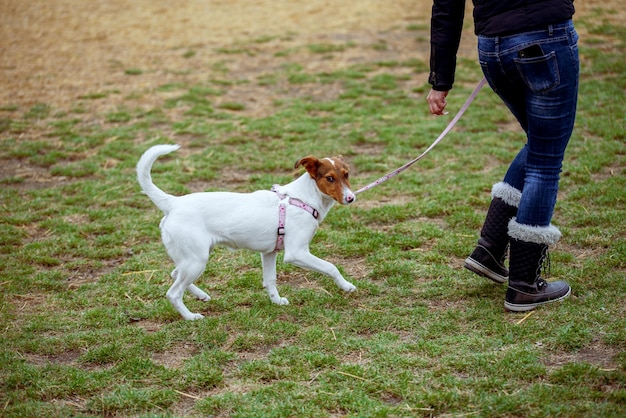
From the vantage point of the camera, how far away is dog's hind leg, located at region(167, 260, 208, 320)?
4.33 m

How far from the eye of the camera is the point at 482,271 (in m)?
4.75

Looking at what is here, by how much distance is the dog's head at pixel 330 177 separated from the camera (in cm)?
454

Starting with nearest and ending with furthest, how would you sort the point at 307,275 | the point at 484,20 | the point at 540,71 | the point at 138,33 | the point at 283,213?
1. the point at 540,71
2. the point at 484,20
3. the point at 283,213
4. the point at 307,275
5. the point at 138,33

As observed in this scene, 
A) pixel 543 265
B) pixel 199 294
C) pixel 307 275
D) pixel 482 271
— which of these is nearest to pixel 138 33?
pixel 307 275

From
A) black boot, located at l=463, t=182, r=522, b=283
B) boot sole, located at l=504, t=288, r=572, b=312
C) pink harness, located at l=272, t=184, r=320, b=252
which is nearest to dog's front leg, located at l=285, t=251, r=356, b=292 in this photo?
pink harness, located at l=272, t=184, r=320, b=252

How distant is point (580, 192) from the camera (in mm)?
6270

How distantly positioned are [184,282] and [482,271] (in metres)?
2.08

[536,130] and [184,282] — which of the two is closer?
[536,130]

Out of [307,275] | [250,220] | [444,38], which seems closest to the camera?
[444,38]

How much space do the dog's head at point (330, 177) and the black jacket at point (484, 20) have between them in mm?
865

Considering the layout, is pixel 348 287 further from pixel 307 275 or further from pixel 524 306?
pixel 524 306

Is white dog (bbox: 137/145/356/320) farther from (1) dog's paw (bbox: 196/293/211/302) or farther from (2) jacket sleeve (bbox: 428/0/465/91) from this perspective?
(2) jacket sleeve (bbox: 428/0/465/91)

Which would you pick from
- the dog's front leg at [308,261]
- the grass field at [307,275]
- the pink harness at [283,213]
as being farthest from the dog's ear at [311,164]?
the grass field at [307,275]

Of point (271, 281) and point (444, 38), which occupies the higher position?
point (444, 38)
